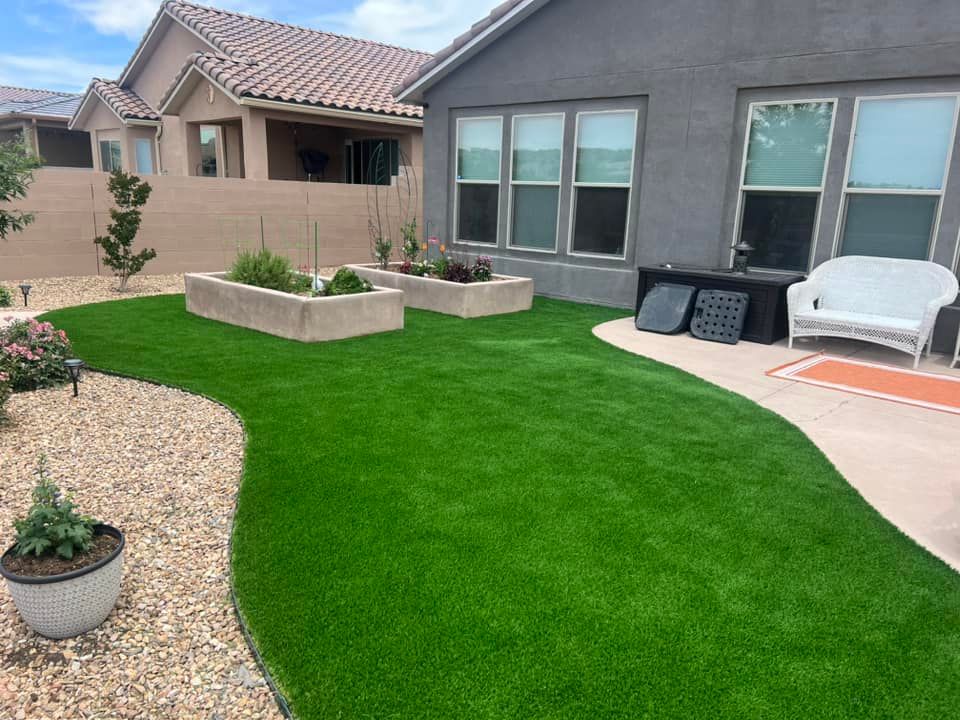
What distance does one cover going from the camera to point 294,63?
16.5 m

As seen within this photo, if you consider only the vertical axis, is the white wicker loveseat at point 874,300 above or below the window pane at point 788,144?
below

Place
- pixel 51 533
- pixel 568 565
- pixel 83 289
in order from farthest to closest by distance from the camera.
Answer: pixel 83 289, pixel 568 565, pixel 51 533

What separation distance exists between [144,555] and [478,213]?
9.24 m

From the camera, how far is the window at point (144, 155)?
19.4 metres

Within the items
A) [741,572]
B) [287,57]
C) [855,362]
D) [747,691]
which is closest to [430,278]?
[855,362]

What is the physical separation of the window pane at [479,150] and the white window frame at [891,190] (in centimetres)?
519

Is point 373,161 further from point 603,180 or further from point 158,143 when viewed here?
point 603,180

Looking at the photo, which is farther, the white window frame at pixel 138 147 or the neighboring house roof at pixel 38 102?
the neighboring house roof at pixel 38 102

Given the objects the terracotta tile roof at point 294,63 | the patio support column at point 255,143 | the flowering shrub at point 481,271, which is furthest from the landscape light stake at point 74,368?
the patio support column at point 255,143

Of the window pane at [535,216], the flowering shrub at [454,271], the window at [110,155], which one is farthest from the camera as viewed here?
the window at [110,155]

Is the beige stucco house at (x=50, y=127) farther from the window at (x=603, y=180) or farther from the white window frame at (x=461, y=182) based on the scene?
the window at (x=603, y=180)

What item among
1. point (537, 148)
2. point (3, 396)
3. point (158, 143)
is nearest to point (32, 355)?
point (3, 396)

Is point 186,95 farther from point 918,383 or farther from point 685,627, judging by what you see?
point 685,627

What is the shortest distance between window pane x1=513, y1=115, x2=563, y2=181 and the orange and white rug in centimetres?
500
